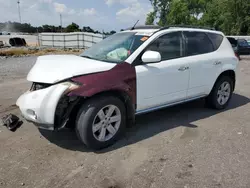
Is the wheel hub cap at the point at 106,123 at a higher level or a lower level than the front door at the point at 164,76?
lower

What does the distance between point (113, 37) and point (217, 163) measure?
113 inches

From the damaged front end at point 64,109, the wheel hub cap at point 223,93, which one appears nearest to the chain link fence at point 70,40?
the wheel hub cap at point 223,93

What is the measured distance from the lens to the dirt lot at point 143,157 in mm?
2945

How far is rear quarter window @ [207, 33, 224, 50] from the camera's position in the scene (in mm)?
5256

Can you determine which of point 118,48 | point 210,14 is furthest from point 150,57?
point 210,14

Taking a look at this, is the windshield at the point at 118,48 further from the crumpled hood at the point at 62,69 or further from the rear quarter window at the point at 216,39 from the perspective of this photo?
the rear quarter window at the point at 216,39

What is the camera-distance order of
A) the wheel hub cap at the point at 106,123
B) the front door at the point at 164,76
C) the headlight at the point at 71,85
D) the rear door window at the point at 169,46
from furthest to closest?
1. the rear door window at the point at 169,46
2. the front door at the point at 164,76
3. the wheel hub cap at the point at 106,123
4. the headlight at the point at 71,85

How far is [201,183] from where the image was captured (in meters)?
2.90

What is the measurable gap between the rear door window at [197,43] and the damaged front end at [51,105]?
2.45 meters

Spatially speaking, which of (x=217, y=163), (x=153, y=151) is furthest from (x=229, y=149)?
(x=153, y=151)

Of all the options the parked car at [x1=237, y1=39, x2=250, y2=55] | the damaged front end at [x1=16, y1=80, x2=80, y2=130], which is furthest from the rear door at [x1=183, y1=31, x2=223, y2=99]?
the parked car at [x1=237, y1=39, x2=250, y2=55]

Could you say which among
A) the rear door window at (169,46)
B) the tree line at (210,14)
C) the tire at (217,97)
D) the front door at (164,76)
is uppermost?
the tree line at (210,14)

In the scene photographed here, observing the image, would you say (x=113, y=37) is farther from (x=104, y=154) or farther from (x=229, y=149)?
(x=229, y=149)

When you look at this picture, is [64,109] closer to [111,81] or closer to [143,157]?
[111,81]
